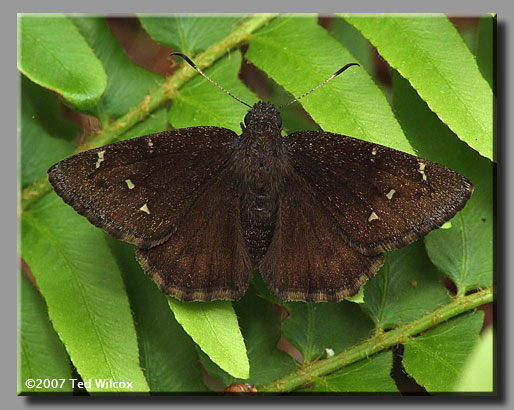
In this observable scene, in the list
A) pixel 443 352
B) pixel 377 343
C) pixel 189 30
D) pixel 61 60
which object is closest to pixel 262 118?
pixel 189 30

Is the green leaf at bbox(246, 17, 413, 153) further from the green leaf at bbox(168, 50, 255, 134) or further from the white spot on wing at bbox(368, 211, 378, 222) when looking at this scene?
the white spot on wing at bbox(368, 211, 378, 222)

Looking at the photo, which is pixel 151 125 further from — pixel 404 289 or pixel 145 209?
pixel 404 289

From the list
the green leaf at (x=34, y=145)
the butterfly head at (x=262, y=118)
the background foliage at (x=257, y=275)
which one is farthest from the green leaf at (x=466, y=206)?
the green leaf at (x=34, y=145)

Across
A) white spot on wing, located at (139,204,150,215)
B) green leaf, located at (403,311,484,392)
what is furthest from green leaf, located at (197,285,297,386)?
white spot on wing, located at (139,204,150,215)

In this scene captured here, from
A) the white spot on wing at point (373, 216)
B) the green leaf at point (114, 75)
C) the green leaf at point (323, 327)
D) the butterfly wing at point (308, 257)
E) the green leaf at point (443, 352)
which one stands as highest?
the green leaf at point (114, 75)

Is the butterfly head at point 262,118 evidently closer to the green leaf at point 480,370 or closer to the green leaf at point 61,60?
the green leaf at point 61,60

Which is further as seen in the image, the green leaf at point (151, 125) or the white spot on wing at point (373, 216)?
the green leaf at point (151, 125)
